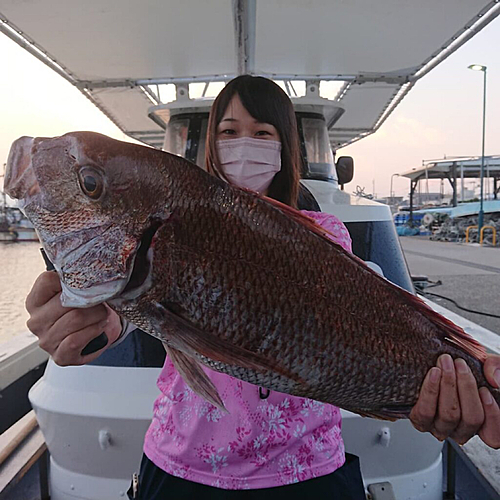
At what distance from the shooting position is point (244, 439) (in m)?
1.52

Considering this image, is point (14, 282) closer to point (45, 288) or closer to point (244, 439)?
point (45, 288)

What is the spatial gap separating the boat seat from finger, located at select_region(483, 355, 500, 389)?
Answer: 118 inches

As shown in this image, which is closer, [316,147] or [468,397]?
[468,397]

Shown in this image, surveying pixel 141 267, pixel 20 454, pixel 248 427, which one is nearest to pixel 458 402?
pixel 248 427

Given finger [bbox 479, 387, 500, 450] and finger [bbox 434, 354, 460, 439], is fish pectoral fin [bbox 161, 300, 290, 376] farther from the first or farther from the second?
finger [bbox 479, 387, 500, 450]

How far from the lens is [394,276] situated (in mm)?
3338

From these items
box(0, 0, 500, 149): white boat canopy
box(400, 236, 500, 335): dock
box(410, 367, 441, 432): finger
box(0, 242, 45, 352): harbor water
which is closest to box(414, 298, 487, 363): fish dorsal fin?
box(410, 367, 441, 432): finger

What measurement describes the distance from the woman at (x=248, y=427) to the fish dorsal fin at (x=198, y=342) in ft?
0.83

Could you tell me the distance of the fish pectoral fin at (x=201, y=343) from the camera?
122cm

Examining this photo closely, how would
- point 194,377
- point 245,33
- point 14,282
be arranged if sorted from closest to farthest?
point 194,377
point 245,33
point 14,282

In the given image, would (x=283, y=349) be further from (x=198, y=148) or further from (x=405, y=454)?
(x=198, y=148)

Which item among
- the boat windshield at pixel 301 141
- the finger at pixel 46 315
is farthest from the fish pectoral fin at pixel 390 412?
the boat windshield at pixel 301 141

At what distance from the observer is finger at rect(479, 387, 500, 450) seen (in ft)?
4.69

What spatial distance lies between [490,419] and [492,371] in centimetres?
15
